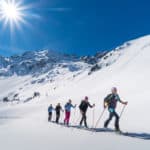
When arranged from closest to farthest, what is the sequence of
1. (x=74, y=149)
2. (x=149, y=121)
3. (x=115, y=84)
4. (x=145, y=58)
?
(x=74, y=149)
(x=149, y=121)
(x=115, y=84)
(x=145, y=58)

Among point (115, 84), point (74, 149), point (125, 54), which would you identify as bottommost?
point (74, 149)

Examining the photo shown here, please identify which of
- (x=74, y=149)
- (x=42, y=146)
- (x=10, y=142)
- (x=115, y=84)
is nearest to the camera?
(x=74, y=149)

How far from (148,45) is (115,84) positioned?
135ft

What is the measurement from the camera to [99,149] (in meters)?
11.0

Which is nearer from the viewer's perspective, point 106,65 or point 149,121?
point 149,121

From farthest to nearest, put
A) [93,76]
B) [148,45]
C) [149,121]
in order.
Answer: [93,76] → [148,45] → [149,121]

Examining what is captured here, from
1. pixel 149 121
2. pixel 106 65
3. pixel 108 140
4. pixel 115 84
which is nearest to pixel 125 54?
pixel 106 65

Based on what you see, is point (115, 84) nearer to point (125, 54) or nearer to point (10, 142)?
point (125, 54)

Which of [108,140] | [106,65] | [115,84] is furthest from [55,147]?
[106,65]

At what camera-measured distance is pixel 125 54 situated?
466 ft

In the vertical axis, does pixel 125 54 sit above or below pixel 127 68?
above

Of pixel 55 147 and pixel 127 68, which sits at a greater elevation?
pixel 127 68

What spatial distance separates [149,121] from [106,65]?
12029cm

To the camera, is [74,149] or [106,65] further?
[106,65]
